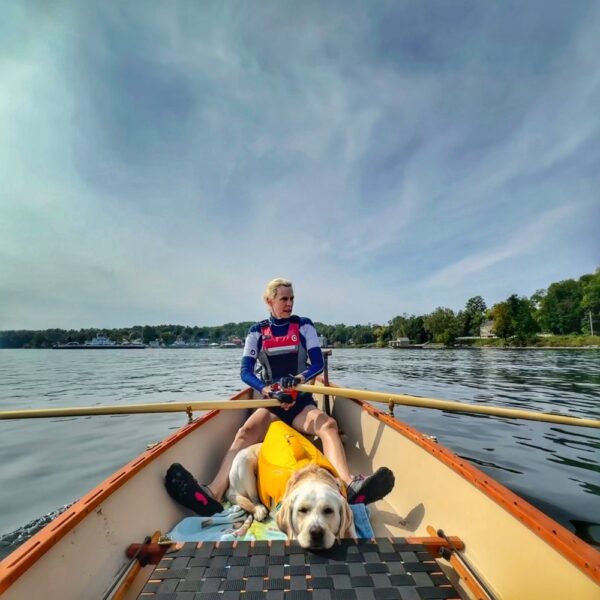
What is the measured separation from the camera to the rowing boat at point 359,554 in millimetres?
1707

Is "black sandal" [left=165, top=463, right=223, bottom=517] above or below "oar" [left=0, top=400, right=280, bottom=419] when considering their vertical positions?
below

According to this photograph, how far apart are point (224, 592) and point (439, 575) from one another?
1199 millimetres

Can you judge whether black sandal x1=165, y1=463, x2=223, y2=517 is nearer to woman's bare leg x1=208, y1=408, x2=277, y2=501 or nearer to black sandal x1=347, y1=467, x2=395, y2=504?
woman's bare leg x1=208, y1=408, x2=277, y2=501

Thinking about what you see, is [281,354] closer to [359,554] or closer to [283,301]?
[283,301]

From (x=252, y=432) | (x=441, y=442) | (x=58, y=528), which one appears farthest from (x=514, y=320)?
(x=58, y=528)

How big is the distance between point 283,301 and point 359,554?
3.13 metres

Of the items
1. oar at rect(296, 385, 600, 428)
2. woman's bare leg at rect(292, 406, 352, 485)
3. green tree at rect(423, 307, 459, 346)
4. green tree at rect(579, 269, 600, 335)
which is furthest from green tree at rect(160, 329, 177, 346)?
oar at rect(296, 385, 600, 428)

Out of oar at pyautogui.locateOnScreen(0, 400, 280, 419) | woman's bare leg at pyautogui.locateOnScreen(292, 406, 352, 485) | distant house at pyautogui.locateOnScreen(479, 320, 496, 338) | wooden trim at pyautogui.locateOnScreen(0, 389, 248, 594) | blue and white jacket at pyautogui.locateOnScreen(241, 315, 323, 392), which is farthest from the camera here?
distant house at pyautogui.locateOnScreen(479, 320, 496, 338)

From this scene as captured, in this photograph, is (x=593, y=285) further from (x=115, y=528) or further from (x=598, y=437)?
(x=115, y=528)

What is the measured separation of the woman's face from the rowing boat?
237 cm

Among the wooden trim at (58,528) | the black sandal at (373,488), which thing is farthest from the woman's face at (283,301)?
the black sandal at (373,488)

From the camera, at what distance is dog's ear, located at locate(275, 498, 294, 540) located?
2382 mm

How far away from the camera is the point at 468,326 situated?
9625 cm

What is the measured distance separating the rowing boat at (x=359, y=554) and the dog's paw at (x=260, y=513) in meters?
0.72
